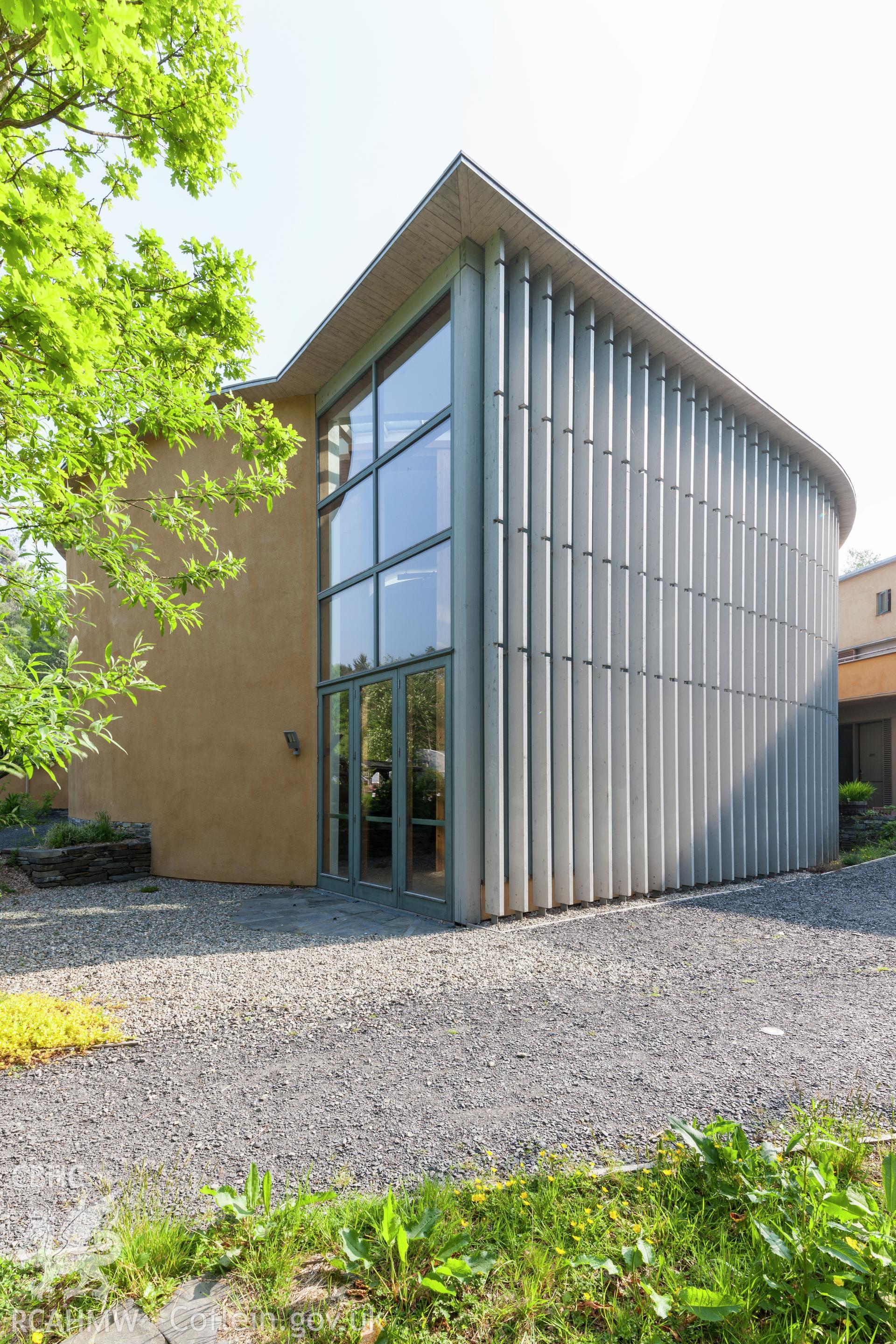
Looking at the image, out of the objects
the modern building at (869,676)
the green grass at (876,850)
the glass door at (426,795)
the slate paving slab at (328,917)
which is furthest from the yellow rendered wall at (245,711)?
the modern building at (869,676)

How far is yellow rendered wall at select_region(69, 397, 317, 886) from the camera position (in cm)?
988

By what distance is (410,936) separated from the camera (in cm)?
637

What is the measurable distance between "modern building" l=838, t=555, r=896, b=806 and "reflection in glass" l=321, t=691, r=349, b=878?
14.6 m

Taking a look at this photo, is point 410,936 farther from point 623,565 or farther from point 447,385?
point 447,385

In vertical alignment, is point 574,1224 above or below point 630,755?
below

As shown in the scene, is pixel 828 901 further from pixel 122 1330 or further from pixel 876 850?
pixel 122 1330

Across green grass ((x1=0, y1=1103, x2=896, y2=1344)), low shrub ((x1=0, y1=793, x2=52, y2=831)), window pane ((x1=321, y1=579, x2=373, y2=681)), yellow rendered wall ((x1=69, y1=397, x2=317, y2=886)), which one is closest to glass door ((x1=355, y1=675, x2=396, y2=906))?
window pane ((x1=321, y1=579, x2=373, y2=681))

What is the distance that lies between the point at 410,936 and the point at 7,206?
5810 mm

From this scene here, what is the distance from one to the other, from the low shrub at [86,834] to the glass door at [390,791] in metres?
3.69

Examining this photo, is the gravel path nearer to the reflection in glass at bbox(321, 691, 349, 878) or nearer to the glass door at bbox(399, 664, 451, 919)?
the glass door at bbox(399, 664, 451, 919)

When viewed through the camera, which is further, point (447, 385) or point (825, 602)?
point (825, 602)

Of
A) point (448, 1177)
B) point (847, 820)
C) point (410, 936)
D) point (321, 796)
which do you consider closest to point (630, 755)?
point (410, 936)

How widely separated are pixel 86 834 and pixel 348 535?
6194 millimetres

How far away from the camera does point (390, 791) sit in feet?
26.5
